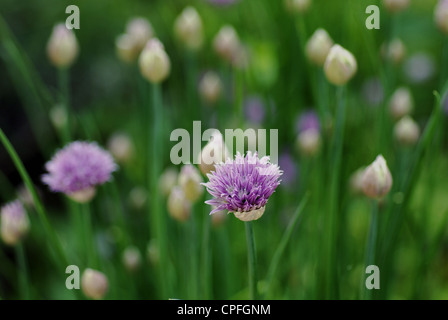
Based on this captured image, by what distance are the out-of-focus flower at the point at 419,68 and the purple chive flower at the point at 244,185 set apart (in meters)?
1.52

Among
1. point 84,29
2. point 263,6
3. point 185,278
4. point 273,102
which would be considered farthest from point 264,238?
point 84,29

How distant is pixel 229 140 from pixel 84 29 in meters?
1.21

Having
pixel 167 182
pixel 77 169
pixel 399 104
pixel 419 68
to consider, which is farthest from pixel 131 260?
pixel 419 68

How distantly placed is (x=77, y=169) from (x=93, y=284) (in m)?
0.18

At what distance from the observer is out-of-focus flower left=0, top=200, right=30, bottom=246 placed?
87 cm

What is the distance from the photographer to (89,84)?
6.45 feet

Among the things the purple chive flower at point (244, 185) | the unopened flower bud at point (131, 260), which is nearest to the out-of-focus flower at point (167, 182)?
the unopened flower bud at point (131, 260)

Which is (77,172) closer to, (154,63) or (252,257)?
(154,63)

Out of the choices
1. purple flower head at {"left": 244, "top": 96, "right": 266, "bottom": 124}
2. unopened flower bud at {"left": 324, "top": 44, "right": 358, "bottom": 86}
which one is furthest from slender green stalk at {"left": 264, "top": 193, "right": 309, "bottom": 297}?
purple flower head at {"left": 244, "top": 96, "right": 266, "bottom": 124}

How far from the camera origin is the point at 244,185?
592mm

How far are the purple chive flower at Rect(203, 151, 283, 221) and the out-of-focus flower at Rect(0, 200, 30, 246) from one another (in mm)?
428

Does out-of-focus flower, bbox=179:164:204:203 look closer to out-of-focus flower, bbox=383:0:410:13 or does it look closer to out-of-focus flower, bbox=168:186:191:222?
out-of-focus flower, bbox=168:186:191:222

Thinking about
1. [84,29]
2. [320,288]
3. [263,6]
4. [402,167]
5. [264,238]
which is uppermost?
[84,29]

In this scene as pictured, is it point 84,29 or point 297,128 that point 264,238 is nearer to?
point 297,128
